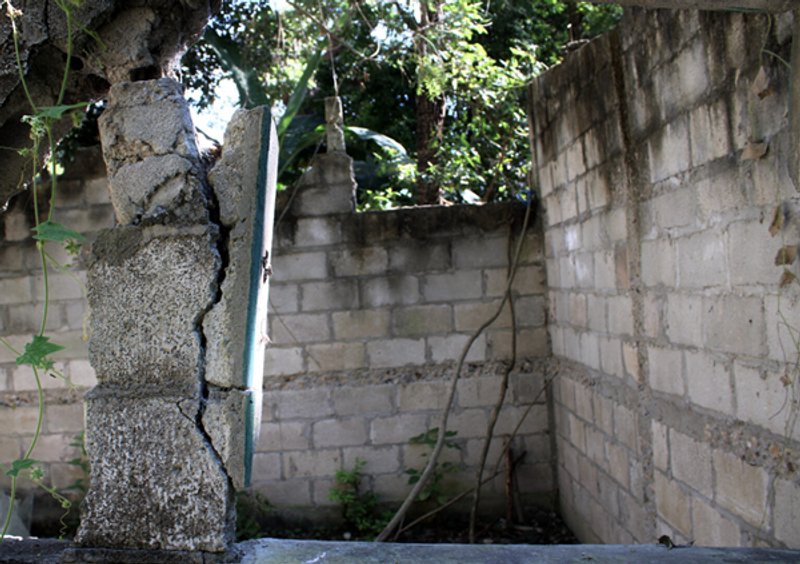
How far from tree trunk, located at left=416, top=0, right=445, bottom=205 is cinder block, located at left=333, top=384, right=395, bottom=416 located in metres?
2.31

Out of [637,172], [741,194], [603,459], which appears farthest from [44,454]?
[741,194]

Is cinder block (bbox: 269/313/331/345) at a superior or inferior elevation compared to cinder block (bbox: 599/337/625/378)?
superior

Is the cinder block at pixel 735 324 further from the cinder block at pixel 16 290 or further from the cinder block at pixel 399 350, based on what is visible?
the cinder block at pixel 16 290

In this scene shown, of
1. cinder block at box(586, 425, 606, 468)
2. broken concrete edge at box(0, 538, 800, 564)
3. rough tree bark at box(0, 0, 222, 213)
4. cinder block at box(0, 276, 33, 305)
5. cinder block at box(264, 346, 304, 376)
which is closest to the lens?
broken concrete edge at box(0, 538, 800, 564)

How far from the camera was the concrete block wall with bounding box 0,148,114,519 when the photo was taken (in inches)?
218

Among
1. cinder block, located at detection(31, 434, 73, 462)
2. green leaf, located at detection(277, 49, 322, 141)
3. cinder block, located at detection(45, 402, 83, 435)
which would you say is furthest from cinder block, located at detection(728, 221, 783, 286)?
cinder block, located at detection(31, 434, 73, 462)

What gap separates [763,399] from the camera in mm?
2424

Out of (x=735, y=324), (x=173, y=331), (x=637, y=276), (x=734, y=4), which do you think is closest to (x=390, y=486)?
(x=637, y=276)

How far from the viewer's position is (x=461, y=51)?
684 centimetres

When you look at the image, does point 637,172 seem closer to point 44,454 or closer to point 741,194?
point 741,194

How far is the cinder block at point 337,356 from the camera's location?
543cm

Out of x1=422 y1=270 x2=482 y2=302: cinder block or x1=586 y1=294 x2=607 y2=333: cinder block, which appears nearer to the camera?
x1=586 y1=294 x2=607 y2=333: cinder block

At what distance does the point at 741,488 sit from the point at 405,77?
5721mm

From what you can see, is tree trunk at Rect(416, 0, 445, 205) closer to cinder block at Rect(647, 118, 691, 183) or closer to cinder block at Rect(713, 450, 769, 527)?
cinder block at Rect(647, 118, 691, 183)
